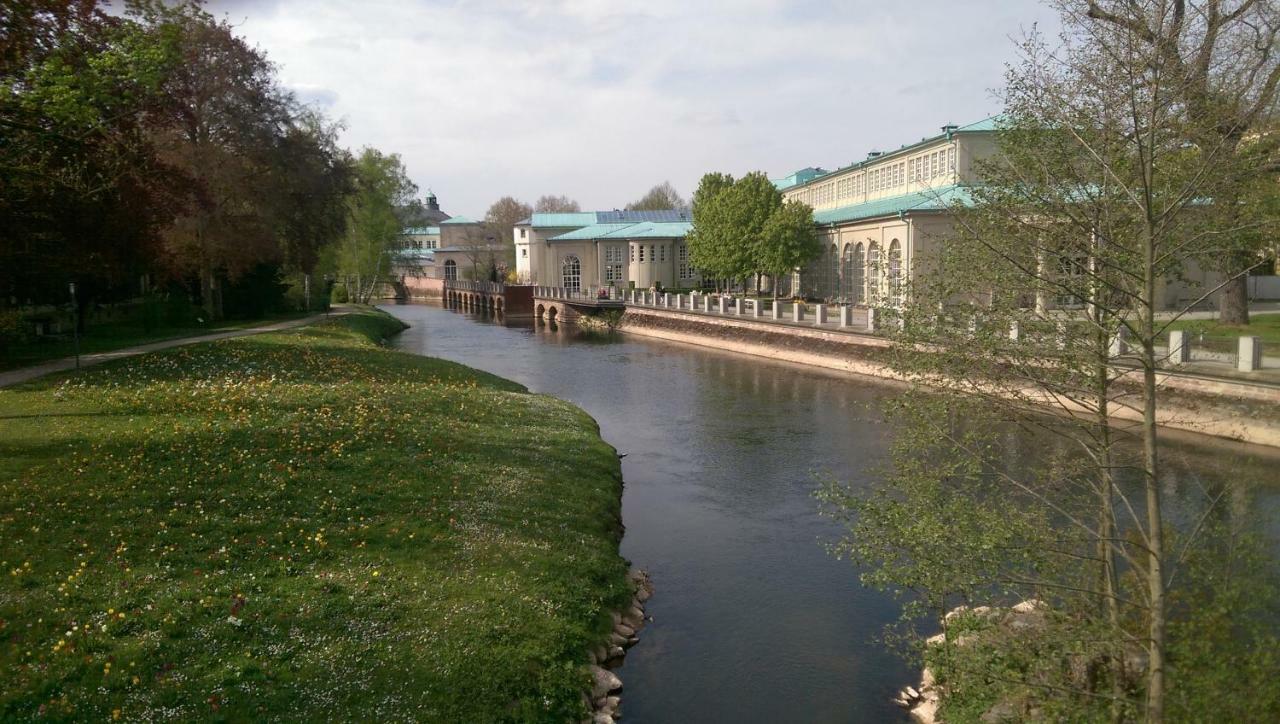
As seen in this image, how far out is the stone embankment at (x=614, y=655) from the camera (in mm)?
9883

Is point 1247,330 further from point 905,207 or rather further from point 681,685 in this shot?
point 681,685

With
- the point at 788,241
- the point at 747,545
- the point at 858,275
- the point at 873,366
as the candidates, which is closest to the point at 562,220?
the point at 788,241

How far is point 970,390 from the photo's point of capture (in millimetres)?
9812

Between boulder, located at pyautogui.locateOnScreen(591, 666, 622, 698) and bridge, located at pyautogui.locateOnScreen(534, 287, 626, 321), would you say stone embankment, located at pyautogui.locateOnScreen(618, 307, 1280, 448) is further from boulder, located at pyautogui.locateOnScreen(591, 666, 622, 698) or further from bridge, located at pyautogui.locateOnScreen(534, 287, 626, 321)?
boulder, located at pyautogui.locateOnScreen(591, 666, 622, 698)

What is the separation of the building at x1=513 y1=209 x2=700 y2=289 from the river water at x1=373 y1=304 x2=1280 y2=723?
41541mm

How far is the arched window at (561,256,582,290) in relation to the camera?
270 feet

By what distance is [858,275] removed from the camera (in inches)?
2021

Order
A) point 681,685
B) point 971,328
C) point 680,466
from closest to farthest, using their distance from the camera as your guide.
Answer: point 971,328 → point 681,685 → point 680,466

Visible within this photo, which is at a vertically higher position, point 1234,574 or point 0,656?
point 1234,574

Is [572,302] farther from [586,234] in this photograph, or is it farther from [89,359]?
[89,359]

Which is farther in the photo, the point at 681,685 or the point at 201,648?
the point at 681,685

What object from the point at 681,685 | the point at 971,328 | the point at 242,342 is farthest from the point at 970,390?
the point at 242,342

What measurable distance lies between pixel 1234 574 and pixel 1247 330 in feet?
85.2

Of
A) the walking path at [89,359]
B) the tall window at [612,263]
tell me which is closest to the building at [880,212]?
the tall window at [612,263]
